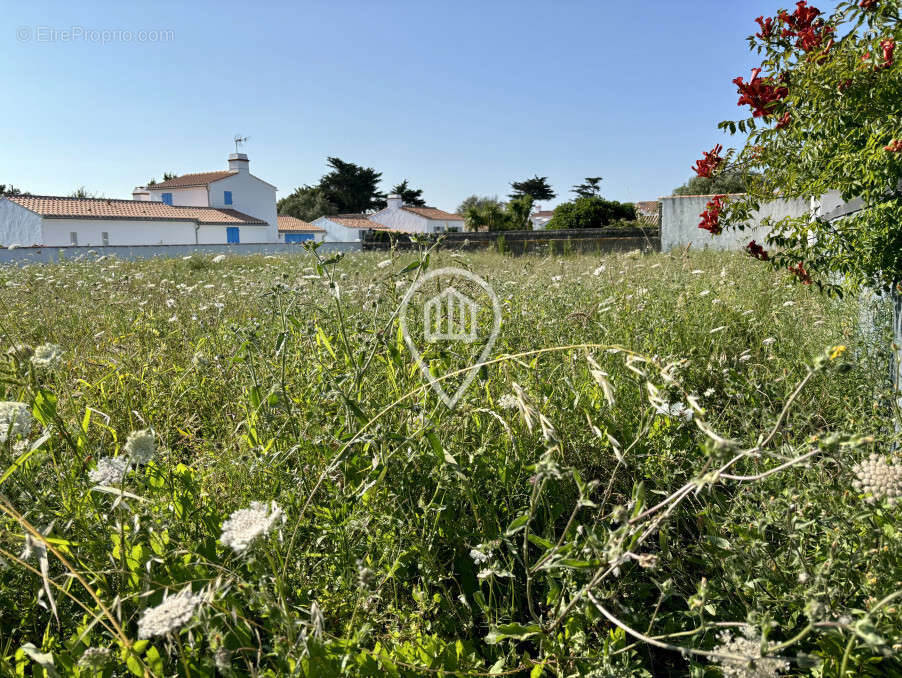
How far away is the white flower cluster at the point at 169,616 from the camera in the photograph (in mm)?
928

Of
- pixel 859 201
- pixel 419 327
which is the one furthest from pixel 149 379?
pixel 859 201

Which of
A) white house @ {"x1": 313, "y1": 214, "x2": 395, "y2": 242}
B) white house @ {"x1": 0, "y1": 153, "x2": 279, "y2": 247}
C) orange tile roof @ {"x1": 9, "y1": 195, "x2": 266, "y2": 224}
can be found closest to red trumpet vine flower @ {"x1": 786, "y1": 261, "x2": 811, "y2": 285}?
white house @ {"x1": 0, "y1": 153, "x2": 279, "y2": 247}

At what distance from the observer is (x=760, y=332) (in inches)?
148

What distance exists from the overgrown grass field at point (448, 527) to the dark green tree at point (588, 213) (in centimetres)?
2582

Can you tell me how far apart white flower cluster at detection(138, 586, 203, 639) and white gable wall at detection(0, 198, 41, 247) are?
139 feet

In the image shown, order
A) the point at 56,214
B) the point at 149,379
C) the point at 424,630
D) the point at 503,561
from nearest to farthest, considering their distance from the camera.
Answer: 1. the point at 424,630
2. the point at 503,561
3. the point at 149,379
4. the point at 56,214

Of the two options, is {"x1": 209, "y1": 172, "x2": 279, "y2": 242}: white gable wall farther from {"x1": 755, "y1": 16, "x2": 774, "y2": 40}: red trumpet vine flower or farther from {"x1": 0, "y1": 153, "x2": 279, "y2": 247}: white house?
{"x1": 755, "y1": 16, "x2": 774, "y2": 40}: red trumpet vine flower

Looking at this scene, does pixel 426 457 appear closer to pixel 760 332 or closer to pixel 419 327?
pixel 419 327

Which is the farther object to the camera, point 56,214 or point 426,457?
point 56,214

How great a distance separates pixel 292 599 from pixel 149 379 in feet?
6.94

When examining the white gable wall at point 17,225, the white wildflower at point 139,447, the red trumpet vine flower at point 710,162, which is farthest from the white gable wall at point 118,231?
the white wildflower at point 139,447

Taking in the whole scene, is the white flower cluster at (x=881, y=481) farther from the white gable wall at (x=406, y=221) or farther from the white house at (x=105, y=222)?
the white gable wall at (x=406, y=221)

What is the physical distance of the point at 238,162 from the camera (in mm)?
48875

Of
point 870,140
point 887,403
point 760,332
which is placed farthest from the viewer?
point 760,332
